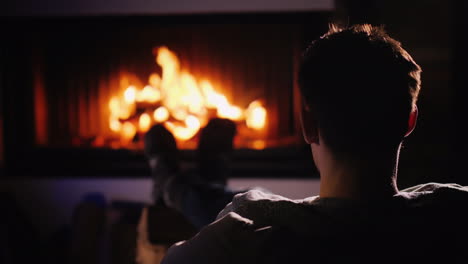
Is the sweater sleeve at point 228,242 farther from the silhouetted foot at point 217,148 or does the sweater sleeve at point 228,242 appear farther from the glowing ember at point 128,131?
the glowing ember at point 128,131

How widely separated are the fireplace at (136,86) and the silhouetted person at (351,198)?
5.47 ft

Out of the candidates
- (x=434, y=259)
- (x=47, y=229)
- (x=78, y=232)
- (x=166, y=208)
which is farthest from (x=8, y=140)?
(x=434, y=259)

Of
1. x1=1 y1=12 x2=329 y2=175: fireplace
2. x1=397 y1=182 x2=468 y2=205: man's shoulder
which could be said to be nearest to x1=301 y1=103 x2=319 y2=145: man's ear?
x1=397 y1=182 x2=468 y2=205: man's shoulder

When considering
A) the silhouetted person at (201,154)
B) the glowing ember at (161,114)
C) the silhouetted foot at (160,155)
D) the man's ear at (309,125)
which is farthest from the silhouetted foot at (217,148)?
A: the man's ear at (309,125)

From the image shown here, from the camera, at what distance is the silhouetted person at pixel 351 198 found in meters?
0.50

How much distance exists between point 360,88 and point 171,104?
6.05 ft

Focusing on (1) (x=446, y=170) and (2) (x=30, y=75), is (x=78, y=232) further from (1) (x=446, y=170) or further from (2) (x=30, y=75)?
(1) (x=446, y=170)

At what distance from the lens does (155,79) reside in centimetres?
232

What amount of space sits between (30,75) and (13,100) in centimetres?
15

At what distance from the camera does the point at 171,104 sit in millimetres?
2334

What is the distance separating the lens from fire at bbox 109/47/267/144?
232 centimetres

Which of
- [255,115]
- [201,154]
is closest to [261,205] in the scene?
[201,154]

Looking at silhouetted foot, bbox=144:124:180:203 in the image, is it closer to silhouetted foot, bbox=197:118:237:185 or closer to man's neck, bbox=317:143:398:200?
silhouetted foot, bbox=197:118:237:185

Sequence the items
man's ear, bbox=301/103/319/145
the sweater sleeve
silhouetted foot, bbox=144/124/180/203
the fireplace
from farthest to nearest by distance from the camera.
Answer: the fireplace < silhouetted foot, bbox=144/124/180/203 < man's ear, bbox=301/103/319/145 < the sweater sleeve
